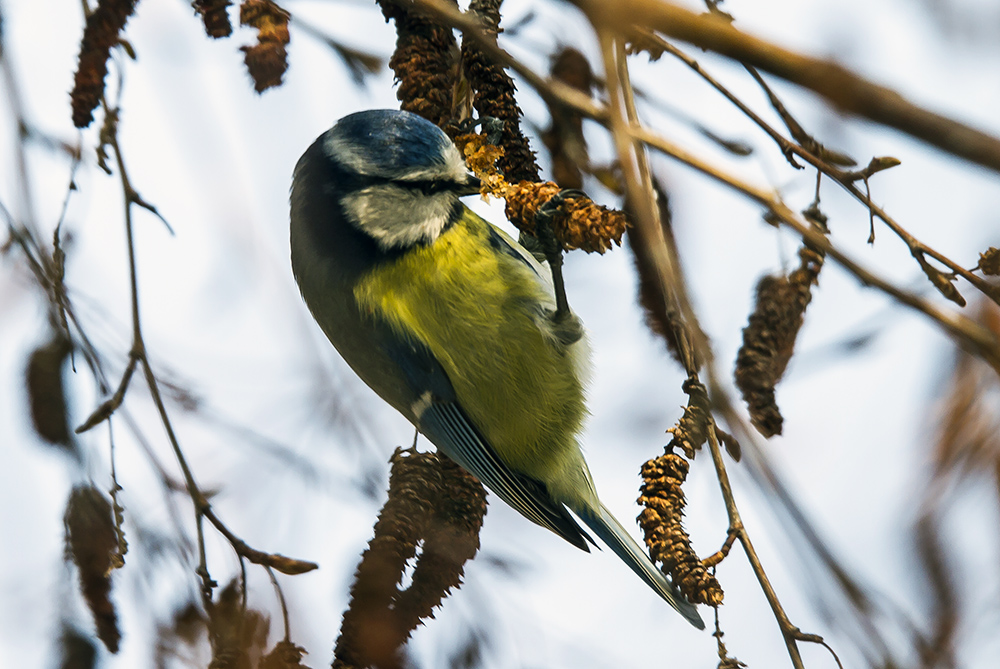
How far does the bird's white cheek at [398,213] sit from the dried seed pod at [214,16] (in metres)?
0.70

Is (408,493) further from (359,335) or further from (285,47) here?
(285,47)

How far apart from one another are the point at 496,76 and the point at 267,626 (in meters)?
1.23

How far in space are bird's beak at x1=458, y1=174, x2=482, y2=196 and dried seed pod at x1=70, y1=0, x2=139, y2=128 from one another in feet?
2.71

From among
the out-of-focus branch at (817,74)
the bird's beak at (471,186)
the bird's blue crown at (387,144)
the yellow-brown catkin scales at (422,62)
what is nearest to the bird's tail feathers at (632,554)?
the bird's beak at (471,186)

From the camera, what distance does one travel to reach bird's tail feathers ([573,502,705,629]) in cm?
231

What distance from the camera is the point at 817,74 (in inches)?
20.4

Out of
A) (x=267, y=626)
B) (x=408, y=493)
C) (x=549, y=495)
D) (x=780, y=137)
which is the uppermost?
(x=780, y=137)

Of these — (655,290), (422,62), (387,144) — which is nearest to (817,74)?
(655,290)

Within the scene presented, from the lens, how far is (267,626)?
1.54m

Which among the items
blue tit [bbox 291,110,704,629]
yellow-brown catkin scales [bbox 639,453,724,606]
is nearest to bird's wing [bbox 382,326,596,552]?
blue tit [bbox 291,110,704,629]

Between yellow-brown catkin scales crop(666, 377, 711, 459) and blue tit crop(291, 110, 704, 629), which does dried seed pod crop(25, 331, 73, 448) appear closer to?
blue tit crop(291, 110, 704, 629)

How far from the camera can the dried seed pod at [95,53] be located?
5.73 ft

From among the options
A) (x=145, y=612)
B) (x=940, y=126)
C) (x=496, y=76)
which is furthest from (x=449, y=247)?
(x=940, y=126)

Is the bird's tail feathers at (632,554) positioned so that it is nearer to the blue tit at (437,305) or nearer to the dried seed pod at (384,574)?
the blue tit at (437,305)
